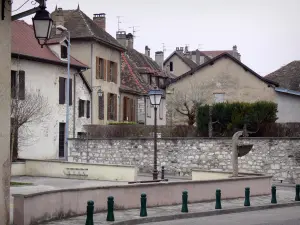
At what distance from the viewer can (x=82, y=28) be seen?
47406 mm

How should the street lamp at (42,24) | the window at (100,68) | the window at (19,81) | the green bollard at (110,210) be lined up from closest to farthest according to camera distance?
the street lamp at (42,24), the green bollard at (110,210), the window at (19,81), the window at (100,68)

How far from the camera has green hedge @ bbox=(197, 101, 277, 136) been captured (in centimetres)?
3491

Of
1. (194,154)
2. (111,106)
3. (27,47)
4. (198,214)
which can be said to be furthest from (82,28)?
(198,214)

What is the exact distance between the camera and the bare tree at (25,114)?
2948 cm

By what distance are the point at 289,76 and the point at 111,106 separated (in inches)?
639

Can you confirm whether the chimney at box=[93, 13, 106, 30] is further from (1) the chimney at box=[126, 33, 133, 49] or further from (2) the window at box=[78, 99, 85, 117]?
(2) the window at box=[78, 99, 85, 117]

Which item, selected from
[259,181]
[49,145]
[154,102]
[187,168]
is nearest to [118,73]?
[49,145]

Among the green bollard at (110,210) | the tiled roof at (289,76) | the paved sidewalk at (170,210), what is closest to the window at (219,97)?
the tiled roof at (289,76)

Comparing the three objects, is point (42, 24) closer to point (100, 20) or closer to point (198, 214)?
point (198, 214)

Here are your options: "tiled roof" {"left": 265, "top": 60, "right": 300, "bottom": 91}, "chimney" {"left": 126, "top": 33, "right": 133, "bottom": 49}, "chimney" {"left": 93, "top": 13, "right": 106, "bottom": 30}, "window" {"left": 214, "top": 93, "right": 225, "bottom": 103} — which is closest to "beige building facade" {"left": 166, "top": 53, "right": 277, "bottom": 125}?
"window" {"left": 214, "top": 93, "right": 225, "bottom": 103}

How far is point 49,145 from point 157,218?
24.7 metres

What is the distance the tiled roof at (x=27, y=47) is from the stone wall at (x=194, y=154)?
5.71 meters

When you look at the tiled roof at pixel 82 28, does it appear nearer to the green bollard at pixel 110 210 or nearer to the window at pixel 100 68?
the window at pixel 100 68

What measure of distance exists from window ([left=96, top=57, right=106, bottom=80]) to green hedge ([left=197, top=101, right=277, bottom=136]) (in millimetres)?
13083
